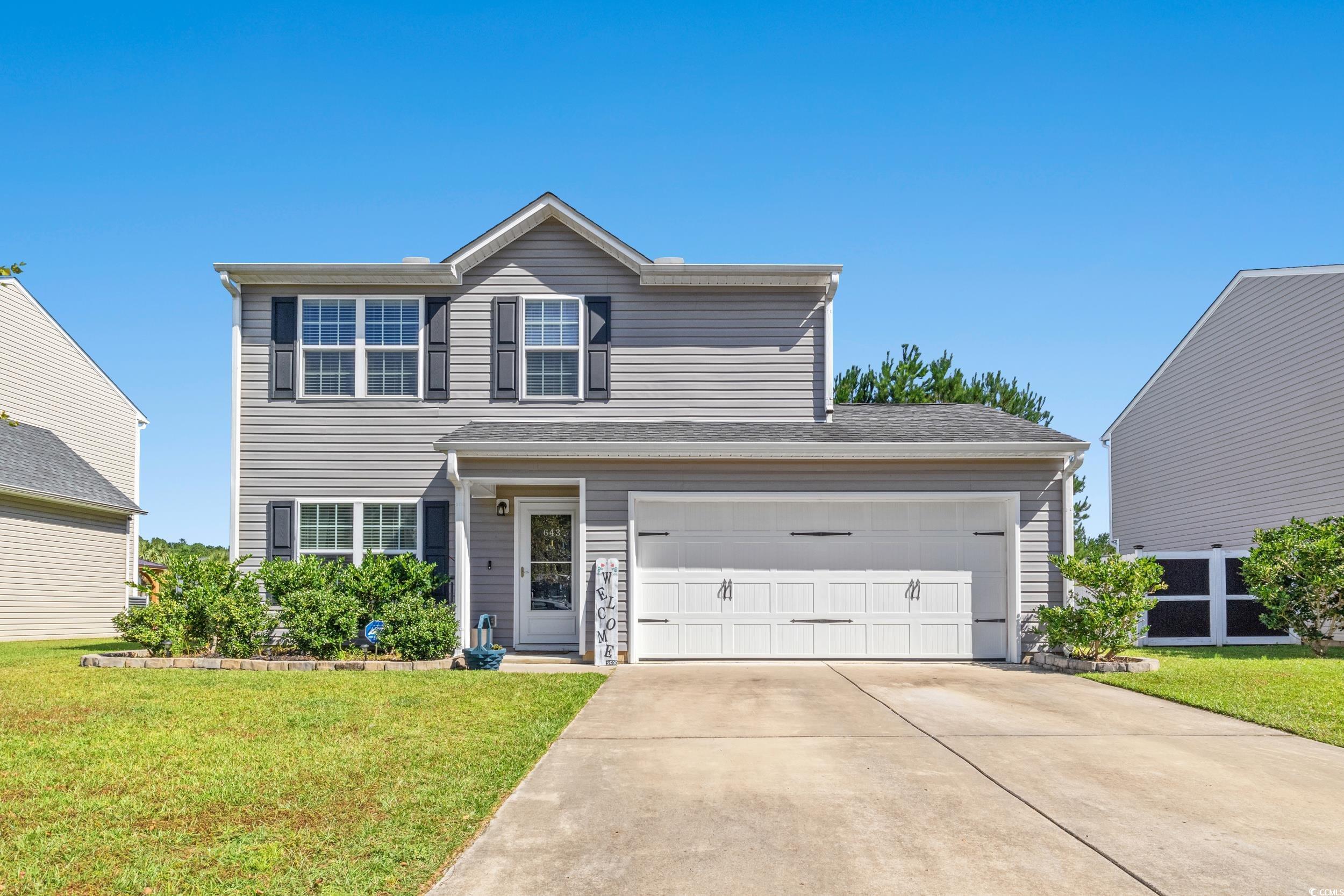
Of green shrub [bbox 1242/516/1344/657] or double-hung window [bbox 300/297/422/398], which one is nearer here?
green shrub [bbox 1242/516/1344/657]

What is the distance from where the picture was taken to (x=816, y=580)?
1180cm

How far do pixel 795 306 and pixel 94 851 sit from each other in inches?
430

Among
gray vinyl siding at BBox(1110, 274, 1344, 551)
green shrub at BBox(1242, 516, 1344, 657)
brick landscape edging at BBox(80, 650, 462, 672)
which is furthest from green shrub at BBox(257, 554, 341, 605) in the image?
gray vinyl siding at BBox(1110, 274, 1344, 551)

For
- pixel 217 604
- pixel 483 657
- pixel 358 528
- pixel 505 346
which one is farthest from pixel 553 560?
pixel 217 604

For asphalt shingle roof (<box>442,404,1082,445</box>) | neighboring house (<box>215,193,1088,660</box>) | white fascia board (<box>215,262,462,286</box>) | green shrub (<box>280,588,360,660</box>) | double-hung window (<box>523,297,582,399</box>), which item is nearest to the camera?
green shrub (<box>280,588,360,660</box>)

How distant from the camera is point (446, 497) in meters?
12.5

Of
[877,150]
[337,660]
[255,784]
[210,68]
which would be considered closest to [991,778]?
[255,784]

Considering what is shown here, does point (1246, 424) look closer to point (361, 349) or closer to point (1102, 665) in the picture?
point (1102, 665)

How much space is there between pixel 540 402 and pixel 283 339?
152 inches

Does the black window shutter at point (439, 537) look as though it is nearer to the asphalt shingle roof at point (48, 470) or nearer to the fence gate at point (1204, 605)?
the asphalt shingle roof at point (48, 470)

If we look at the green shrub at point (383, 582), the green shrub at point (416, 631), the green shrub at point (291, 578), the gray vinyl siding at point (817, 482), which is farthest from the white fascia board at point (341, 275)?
the green shrub at point (416, 631)

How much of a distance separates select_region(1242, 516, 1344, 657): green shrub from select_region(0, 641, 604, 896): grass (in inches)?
400

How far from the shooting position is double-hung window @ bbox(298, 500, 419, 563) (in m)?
12.5

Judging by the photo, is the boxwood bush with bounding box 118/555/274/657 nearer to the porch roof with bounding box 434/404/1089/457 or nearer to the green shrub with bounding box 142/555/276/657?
the green shrub with bounding box 142/555/276/657
